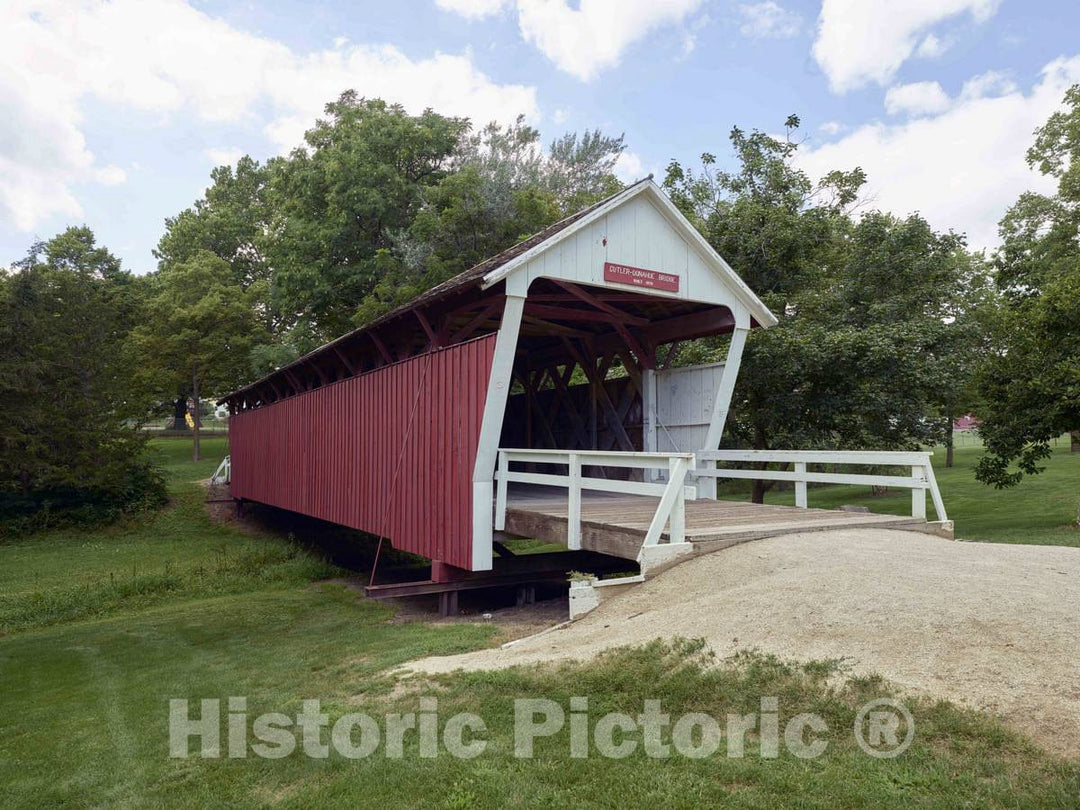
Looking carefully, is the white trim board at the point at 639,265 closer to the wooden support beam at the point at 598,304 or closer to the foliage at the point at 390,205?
the wooden support beam at the point at 598,304

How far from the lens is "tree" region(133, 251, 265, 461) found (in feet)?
98.1

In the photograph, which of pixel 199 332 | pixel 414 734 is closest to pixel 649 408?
pixel 414 734

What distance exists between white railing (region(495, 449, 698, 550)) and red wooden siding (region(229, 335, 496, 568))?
1.73 feet

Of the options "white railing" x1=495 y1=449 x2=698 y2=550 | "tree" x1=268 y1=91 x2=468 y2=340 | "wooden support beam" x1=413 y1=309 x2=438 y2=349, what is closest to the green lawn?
"white railing" x1=495 y1=449 x2=698 y2=550

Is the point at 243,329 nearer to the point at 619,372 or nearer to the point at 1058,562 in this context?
the point at 619,372

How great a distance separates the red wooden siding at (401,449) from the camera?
9.27 m

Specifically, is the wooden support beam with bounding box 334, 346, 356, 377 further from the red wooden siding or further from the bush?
the bush

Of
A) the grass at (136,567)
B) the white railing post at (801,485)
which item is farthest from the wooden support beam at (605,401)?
the grass at (136,567)

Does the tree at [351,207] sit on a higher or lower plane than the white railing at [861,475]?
higher

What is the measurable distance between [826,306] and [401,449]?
9.75 meters

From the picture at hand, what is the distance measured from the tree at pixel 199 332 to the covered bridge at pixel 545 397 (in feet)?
55.6

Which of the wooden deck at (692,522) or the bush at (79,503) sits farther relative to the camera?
the bush at (79,503)

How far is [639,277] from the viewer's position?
381 inches

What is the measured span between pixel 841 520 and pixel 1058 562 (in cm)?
216
